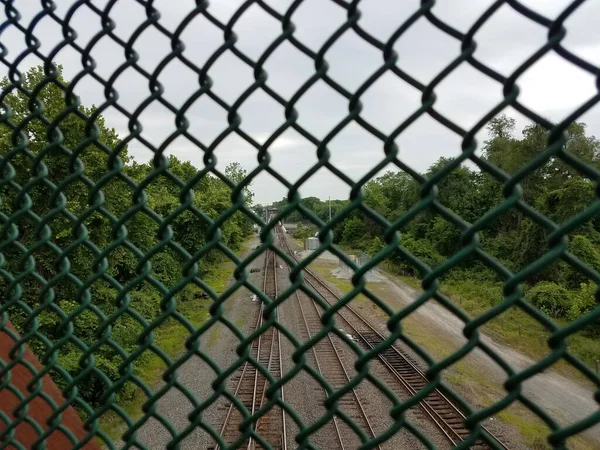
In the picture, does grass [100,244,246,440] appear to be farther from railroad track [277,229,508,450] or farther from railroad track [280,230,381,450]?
railroad track [277,229,508,450]

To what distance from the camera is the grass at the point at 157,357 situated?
835 cm

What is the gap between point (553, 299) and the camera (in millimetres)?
14234

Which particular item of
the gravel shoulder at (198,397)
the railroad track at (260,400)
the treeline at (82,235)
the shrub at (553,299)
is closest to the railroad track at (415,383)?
the railroad track at (260,400)

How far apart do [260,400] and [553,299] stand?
10.5m

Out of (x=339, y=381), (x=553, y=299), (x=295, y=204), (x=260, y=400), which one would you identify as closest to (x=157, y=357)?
(x=260, y=400)

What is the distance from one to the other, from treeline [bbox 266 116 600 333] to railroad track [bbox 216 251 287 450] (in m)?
3.76

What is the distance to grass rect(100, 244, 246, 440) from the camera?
27.4 ft

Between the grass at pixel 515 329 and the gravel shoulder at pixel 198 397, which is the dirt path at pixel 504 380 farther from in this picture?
the gravel shoulder at pixel 198 397

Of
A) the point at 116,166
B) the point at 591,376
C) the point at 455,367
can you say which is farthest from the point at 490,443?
the point at 455,367

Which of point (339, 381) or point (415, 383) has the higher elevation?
point (415, 383)

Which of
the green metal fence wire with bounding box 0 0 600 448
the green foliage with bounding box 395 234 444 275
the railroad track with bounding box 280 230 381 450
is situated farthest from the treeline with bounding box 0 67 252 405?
the green foliage with bounding box 395 234 444 275

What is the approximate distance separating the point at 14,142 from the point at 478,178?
75.1 ft

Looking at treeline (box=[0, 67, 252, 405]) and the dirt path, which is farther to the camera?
the dirt path

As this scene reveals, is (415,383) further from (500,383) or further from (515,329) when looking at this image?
(515,329)
